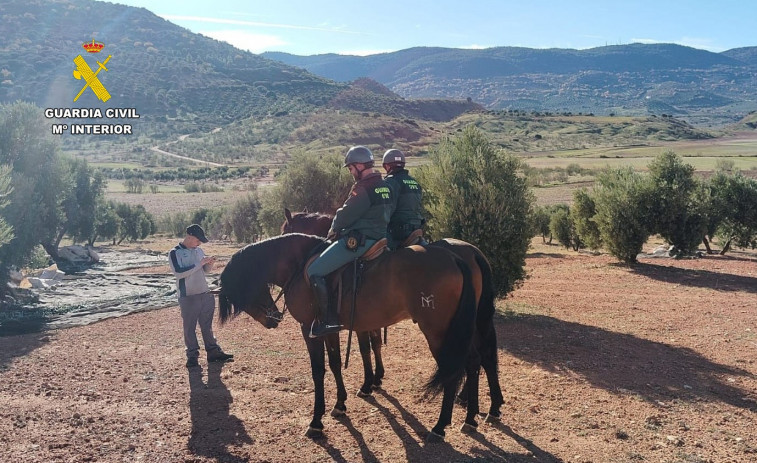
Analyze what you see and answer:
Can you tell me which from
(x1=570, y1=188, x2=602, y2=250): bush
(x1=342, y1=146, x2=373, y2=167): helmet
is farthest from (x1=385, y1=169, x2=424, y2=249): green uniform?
(x1=570, y1=188, x2=602, y2=250): bush

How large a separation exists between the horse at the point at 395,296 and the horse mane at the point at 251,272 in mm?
13

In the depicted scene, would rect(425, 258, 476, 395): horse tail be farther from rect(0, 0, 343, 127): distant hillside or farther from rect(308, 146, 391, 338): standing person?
rect(0, 0, 343, 127): distant hillside

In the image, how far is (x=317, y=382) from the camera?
639 cm

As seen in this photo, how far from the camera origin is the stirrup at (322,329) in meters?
6.14

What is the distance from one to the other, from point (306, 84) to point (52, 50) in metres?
65.2

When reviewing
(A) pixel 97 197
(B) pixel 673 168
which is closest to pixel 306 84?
(A) pixel 97 197

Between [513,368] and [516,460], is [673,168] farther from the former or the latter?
[516,460]

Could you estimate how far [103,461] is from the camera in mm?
5488

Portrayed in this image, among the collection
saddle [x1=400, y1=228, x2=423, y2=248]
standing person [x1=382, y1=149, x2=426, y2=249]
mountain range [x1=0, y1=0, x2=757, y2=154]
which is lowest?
saddle [x1=400, y1=228, x2=423, y2=248]

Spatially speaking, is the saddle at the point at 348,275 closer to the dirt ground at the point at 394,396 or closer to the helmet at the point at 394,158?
the helmet at the point at 394,158

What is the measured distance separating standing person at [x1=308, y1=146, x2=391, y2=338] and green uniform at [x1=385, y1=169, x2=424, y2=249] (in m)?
0.55

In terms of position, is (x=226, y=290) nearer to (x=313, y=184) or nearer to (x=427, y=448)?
(x=427, y=448)

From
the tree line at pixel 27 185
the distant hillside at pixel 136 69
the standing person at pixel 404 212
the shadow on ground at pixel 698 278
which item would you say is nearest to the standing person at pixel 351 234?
the standing person at pixel 404 212

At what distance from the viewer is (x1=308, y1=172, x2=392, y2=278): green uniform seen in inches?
241
